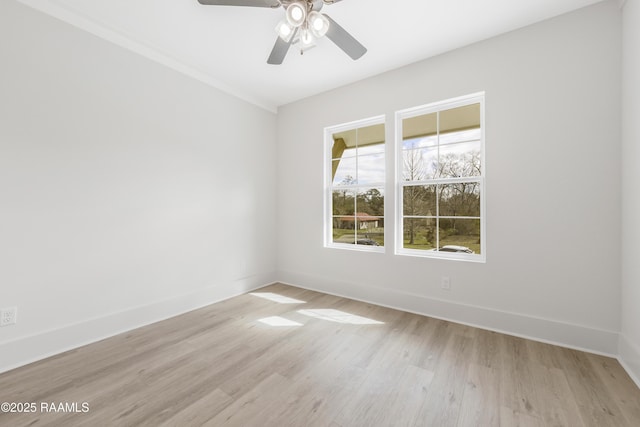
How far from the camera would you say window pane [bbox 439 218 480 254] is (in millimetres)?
2682

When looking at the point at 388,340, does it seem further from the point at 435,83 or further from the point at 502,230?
the point at 435,83

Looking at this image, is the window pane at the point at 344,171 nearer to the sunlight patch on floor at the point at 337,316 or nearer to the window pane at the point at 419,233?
the window pane at the point at 419,233

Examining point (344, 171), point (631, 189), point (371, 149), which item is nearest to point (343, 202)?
point (344, 171)

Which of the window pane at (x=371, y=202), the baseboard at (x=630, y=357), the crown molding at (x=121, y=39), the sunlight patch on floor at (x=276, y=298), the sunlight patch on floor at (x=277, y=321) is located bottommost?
the sunlight patch on floor at (x=277, y=321)

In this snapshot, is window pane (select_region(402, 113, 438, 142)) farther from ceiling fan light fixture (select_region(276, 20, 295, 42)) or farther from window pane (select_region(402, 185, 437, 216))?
ceiling fan light fixture (select_region(276, 20, 295, 42))

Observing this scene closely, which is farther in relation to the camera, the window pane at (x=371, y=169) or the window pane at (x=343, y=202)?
the window pane at (x=343, y=202)

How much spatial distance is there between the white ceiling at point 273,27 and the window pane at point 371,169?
102cm

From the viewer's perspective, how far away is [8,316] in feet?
6.23

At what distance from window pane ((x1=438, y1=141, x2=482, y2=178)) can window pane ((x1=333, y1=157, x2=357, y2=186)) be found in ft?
3.66

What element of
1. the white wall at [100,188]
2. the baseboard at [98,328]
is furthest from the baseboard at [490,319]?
the white wall at [100,188]

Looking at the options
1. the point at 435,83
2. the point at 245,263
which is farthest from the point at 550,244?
the point at 245,263

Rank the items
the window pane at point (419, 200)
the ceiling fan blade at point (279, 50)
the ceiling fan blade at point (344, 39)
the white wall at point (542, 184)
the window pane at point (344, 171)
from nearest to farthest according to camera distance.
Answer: the ceiling fan blade at point (344, 39), the ceiling fan blade at point (279, 50), the white wall at point (542, 184), the window pane at point (419, 200), the window pane at point (344, 171)

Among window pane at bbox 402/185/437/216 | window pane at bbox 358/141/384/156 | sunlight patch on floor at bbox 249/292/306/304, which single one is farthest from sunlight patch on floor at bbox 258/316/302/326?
window pane at bbox 358/141/384/156

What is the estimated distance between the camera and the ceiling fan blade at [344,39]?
1.85 meters
